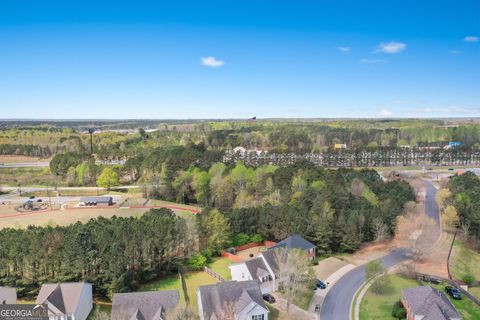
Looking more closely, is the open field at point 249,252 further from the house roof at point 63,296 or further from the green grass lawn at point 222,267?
the house roof at point 63,296

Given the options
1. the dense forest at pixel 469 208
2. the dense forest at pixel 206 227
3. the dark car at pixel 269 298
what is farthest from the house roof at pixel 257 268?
the dense forest at pixel 469 208

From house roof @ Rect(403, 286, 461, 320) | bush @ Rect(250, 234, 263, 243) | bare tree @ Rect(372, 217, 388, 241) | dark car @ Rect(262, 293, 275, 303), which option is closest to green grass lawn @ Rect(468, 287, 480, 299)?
house roof @ Rect(403, 286, 461, 320)

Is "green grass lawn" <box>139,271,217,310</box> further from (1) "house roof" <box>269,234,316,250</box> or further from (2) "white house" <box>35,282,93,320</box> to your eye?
(1) "house roof" <box>269,234,316,250</box>

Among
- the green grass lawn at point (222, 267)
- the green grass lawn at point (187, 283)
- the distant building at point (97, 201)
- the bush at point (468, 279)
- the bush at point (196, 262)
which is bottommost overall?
the green grass lawn at point (187, 283)

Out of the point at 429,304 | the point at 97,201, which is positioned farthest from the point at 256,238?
the point at 97,201

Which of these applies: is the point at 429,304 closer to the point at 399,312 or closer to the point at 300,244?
the point at 399,312

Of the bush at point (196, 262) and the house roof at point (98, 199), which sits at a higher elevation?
the house roof at point (98, 199)
